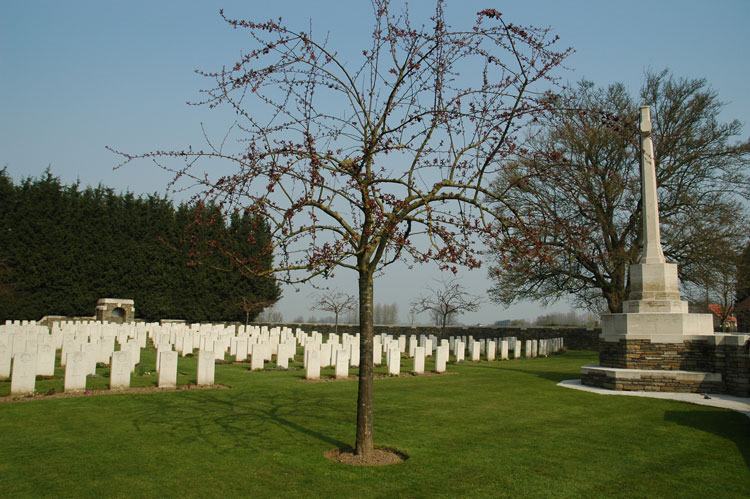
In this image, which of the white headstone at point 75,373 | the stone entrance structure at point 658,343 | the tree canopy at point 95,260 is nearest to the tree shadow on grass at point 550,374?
the stone entrance structure at point 658,343

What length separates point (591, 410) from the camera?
8.78 meters

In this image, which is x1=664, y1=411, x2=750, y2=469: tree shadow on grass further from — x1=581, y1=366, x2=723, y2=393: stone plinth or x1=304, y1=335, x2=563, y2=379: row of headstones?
x1=304, y1=335, x2=563, y2=379: row of headstones

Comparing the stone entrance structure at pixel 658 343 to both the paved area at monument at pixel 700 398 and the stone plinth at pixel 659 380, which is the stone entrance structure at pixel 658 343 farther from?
the paved area at monument at pixel 700 398

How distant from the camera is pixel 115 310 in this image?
2988cm

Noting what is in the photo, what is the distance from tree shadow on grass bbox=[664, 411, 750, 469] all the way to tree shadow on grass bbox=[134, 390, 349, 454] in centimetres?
489

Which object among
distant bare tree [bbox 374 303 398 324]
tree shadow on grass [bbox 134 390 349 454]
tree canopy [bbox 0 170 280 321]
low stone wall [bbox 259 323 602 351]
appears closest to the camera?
tree shadow on grass [bbox 134 390 349 454]

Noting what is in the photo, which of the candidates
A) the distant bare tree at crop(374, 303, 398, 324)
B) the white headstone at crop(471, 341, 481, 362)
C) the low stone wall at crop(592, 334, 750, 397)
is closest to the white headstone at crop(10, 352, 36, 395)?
the low stone wall at crop(592, 334, 750, 397)

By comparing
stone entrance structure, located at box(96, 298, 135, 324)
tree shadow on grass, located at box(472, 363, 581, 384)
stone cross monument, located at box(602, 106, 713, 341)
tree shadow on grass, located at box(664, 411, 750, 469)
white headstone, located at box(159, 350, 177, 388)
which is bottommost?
tree shadow on grass, located at box(472, 363, 581, 384)

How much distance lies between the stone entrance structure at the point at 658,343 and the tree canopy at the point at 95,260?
19.9m

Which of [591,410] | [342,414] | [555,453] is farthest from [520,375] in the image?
[555,453]

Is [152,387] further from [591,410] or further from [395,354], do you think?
[591,410]

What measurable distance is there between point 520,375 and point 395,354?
3247 millimetres

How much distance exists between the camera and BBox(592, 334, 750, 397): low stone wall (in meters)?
10.4

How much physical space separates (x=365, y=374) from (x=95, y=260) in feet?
97.3
